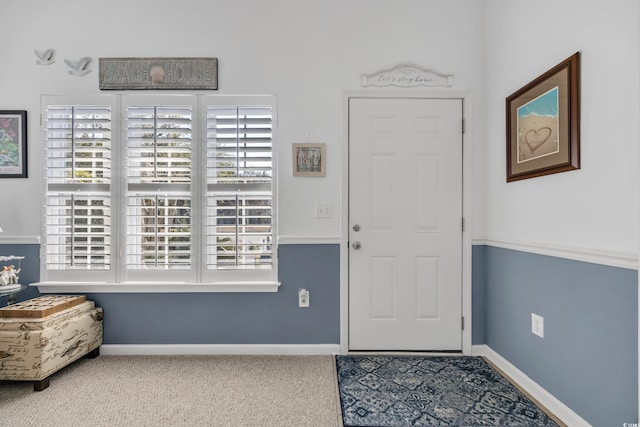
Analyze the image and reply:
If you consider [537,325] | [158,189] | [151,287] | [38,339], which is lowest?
[38,339]

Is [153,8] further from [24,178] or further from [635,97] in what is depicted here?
[635,97]

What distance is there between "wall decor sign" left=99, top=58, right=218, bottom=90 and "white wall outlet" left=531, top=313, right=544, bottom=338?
2.78 m

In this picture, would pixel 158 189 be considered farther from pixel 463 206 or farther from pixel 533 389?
pixel 533 389

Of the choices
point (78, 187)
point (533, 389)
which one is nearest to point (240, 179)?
point (78, 187)

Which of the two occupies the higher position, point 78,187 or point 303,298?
point 78,187

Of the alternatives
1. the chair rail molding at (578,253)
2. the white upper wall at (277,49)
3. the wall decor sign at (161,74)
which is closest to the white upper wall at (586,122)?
the chair rail molding at (578,253)

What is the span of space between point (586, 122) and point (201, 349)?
292 centimetres

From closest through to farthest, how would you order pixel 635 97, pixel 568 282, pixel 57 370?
pixel 635 97 → pixel 568 282 → pixel 57 370

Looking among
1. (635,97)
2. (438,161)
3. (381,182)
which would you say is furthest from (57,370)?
(635,97)

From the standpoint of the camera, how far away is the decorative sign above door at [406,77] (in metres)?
2.81

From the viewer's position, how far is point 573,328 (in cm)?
191

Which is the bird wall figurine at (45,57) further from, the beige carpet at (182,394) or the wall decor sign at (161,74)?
the beige carpet at (182,394)

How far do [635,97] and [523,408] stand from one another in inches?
68.4

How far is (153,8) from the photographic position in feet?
9.17
